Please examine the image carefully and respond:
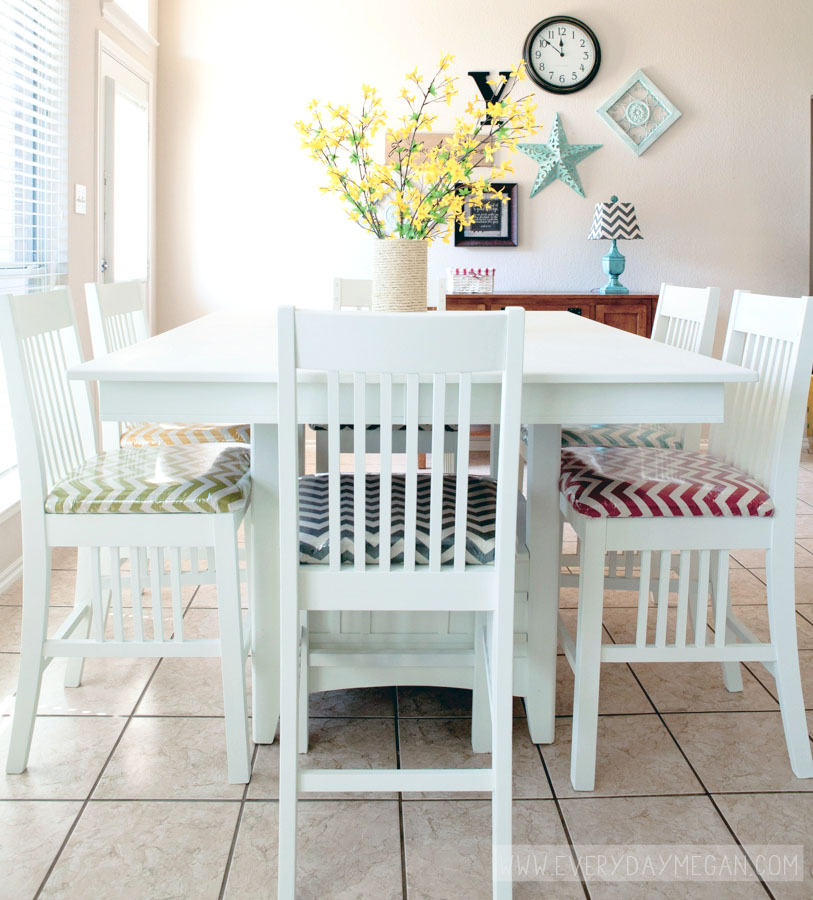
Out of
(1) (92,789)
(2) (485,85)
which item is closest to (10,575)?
(1) (92,789)

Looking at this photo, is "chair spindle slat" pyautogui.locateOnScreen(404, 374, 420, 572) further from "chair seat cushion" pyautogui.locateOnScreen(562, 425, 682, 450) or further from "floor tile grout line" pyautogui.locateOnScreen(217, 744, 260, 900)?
"chair seat cushion" pyautogui.locateOnScreen(562, 425, 682, 450)

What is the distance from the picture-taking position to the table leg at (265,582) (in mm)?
1754

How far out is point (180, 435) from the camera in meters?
2.44

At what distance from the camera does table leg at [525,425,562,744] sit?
1.77 m

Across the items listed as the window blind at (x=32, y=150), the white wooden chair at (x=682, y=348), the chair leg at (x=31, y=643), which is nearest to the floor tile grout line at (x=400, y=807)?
the chair leg at (x=31, y=643)

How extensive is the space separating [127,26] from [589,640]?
11.7 feet

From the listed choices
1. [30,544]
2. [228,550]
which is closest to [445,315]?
[228,550]

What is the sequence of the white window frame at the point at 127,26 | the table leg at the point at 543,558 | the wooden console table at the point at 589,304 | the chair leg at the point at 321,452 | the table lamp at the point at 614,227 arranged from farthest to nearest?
the table lamp at the point at 614,227
the wooden console table at the point at 589,304
the white window frame at the point at 127,26
the chair leg at the point at 321,452
the table leg at the point at 543,558

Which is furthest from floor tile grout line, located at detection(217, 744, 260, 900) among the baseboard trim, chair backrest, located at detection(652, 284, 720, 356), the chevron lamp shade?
the chevron lamp shade

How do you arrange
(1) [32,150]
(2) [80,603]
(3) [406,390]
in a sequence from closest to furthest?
(3) [406,390] < (2) [80,603] < (1) [32,150]

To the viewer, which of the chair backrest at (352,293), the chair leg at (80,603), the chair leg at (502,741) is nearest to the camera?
the chair leg at (502,741)

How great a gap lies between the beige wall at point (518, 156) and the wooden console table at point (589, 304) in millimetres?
404

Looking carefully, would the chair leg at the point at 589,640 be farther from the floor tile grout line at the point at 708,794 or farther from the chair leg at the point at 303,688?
the chair leg at the point at 303,688

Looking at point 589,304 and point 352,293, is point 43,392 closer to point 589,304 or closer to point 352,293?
point 352,293
